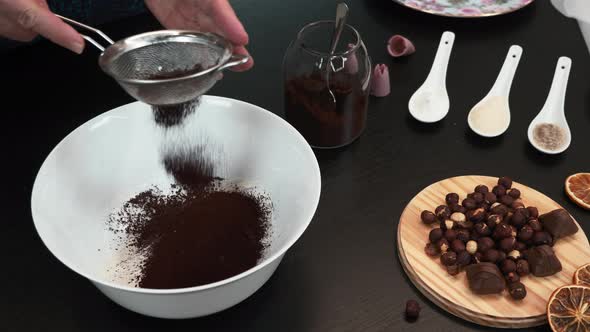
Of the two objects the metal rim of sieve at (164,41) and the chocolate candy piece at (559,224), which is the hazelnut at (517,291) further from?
the metal rim of sieve at (164,41)

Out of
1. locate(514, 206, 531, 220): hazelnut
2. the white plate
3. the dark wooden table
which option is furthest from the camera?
the white plate

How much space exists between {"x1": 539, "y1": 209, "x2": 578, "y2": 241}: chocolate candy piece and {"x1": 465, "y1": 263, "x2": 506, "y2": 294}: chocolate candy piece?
0.17 meters

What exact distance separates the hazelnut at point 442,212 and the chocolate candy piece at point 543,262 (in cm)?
19

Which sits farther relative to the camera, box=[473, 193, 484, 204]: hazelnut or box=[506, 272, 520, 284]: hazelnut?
box=[473, 193, 484, 204]: hazelnut

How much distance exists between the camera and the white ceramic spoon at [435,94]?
1.47 metres

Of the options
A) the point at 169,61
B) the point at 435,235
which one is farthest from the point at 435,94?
the point at 169,61

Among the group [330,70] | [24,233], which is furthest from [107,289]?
[330,70]

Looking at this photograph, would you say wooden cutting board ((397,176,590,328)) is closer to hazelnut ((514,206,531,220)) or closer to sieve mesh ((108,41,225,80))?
hazelnut ((514,206,531,220))

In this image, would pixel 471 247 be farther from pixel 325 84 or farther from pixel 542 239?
pixel 325 84

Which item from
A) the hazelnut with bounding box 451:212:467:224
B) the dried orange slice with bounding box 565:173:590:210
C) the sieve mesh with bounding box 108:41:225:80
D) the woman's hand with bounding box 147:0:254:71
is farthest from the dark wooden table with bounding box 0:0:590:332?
the sieve mesh with bounding box 108:41:225:80

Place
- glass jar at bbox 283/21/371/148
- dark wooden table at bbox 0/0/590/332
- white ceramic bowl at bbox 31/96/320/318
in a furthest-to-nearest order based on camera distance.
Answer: glass jar at bbox 283/21/371/148
dark wooden table at bbox 0/0/590/332
white ceramic bowl at bbox 31/96/320/318

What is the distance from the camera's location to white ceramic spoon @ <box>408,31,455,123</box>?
57.8 inches

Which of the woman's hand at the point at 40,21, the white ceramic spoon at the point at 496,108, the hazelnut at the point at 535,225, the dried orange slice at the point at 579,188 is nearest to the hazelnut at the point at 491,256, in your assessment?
the hazelnut at the point at 535,225

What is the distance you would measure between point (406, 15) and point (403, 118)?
54 centimetres
